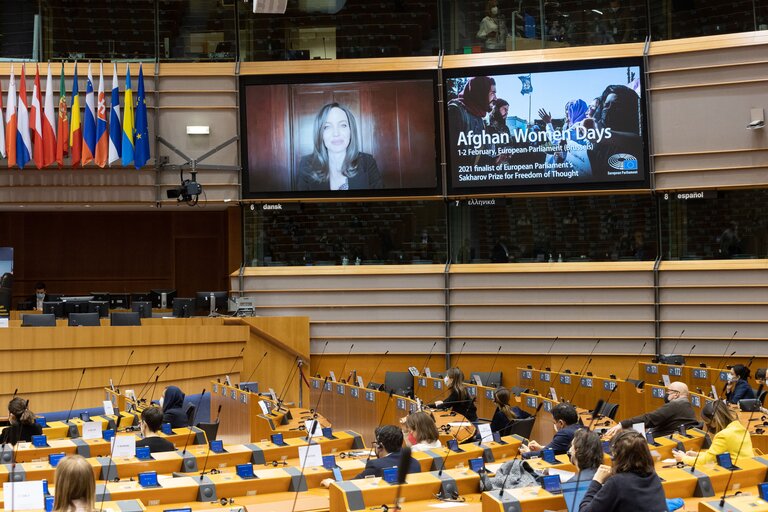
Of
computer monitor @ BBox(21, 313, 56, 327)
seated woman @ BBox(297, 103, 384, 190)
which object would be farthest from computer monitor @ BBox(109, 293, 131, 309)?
seated woman @ BBox(297, 103, 384, 190)

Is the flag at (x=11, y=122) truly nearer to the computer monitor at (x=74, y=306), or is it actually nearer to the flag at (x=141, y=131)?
the flag at (x=141, y=131)

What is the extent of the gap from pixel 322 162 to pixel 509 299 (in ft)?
13.3

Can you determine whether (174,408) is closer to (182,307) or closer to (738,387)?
(182,307)

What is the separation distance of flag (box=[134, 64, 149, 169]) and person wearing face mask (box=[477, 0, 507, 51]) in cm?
596

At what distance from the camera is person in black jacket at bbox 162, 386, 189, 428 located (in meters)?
11.4

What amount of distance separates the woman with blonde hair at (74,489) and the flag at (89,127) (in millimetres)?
13104

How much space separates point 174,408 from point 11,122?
7218 mm

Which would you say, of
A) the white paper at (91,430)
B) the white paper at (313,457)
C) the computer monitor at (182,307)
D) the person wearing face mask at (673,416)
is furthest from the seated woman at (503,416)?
the computer monitor at (182,307)

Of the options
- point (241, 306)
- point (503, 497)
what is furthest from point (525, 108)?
point (503, 497)

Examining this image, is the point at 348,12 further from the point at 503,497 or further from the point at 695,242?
the point at 503,497

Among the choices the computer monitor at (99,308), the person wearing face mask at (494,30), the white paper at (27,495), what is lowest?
the white paper at (27,495)

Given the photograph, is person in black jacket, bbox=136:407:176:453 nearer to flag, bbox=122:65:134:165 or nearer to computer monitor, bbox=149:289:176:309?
computer monitor, bbox=149:289:176:309

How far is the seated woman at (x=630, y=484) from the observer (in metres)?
4.93

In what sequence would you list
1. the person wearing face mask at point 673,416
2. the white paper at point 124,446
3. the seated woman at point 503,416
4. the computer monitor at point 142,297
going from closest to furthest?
1. the white paper at point 124,446
2. the person wearing face mask at point 673,416
3. the seated woman at point 503,416
4. the computer monitor at point 142,297
